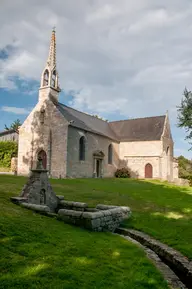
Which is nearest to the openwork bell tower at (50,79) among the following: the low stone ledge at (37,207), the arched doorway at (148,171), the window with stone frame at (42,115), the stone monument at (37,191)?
the window with stone frame at (42,115)

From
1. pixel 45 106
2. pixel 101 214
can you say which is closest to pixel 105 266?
pixel 101 214

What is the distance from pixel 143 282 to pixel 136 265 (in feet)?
2.64

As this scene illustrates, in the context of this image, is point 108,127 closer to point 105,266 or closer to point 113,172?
point 113,172

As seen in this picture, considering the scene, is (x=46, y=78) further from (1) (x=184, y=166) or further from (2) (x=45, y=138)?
(1) (x=184, y=166)

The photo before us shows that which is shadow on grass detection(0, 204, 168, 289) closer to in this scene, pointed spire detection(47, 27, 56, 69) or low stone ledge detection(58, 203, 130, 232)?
low stone ledge detection(58, 203, 130, 232)

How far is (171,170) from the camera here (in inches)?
1499

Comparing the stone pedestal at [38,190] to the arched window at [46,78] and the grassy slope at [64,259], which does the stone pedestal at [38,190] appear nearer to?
the grassy slope at [64,259]

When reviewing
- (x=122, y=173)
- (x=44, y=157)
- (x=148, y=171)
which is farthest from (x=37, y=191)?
(x=148, y=171)

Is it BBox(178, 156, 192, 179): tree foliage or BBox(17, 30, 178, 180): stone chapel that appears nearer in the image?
BBox(17, 30, 178, 180): stone chapel

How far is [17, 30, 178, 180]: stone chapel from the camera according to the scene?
26766 mm

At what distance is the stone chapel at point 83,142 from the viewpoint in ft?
87.8

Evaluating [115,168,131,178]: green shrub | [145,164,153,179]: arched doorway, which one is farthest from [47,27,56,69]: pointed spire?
[145,164,153,179]: arched doorway

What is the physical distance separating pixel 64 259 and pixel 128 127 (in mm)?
34901

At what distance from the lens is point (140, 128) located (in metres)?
37.9
